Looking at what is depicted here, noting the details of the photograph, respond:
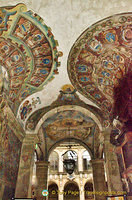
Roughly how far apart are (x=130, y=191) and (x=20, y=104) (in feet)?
19.3

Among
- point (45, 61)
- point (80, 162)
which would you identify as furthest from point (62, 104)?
point (80, 162)

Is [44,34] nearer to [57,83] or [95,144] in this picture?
[57,83]

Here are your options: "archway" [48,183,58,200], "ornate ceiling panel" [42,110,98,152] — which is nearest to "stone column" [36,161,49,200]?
"ornate ceiling panel" [42,110,98,152]

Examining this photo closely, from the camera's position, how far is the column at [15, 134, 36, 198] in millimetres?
7461

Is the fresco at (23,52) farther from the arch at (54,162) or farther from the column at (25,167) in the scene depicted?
the arch at (54,162)

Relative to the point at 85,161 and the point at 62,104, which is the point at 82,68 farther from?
the point at 85,161

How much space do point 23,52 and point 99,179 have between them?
431 inches

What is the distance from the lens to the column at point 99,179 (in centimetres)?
1229

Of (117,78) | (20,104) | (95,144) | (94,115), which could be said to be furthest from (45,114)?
(95,144)

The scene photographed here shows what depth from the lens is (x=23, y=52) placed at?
6.43 metres

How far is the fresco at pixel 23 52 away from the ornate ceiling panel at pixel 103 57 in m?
1.03

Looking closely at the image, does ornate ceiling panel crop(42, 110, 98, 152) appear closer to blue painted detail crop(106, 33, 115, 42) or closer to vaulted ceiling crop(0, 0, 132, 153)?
vaulted ceiling crop(0, 0, 132, 153)

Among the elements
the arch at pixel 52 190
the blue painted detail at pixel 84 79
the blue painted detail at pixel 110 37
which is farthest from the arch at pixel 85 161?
the blue painted detail at pixel 110 37

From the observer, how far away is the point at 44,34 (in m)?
6.05
